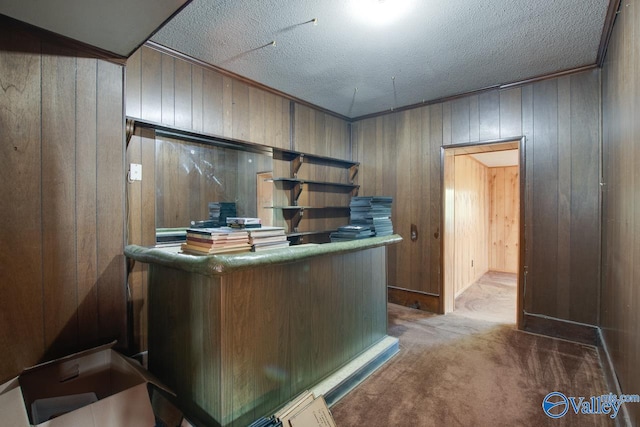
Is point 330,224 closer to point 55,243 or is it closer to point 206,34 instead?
point 206,34

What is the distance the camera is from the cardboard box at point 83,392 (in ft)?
3.80

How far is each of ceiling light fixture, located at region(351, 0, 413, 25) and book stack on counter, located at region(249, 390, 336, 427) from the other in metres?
2.28

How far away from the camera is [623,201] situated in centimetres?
169

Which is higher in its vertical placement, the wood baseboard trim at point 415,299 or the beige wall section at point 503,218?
the beige wall section at point 503,218

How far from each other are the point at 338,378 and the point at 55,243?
5.92 feet

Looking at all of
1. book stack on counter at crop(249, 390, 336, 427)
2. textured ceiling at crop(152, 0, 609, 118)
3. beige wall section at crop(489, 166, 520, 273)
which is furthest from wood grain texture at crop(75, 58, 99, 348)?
beige wall section at crop(489, 166, 520, 273)

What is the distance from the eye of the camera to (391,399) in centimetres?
184

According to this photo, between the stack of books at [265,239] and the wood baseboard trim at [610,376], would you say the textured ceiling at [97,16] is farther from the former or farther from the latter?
the wood baseboard trim at [610,376]

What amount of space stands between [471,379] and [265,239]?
5.64ft

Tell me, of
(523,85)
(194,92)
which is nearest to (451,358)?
(523,85)

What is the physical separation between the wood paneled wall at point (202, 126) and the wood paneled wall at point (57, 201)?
11.5 inches

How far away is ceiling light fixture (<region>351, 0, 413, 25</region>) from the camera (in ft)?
6.02

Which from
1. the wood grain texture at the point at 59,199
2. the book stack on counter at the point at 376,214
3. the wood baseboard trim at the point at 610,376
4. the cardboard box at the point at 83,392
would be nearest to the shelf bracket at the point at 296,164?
the book stack on counter at the point at 376,214

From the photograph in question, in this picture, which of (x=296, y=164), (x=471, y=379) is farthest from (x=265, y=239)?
(x=296, y=164)
